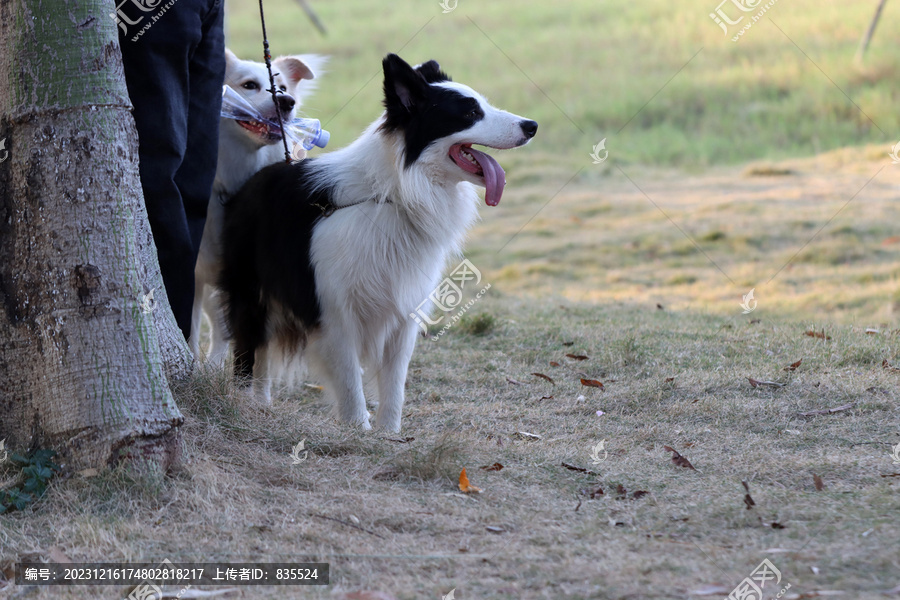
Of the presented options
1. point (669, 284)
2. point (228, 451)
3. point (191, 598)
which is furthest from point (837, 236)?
point (191, 598)

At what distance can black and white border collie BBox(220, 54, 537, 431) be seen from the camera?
3854 mm

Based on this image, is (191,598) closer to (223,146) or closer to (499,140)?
(499,140)

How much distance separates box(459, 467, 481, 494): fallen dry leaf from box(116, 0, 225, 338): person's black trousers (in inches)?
58.8

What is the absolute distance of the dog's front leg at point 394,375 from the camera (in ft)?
13.6

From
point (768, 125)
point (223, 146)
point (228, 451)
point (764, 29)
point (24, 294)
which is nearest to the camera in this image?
point (24, 294)

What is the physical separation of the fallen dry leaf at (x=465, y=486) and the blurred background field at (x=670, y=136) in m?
4.26

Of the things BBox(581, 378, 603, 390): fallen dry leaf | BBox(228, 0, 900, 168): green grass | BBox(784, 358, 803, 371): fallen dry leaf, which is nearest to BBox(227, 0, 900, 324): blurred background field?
BBox(228, 0, 900, 168): green grass

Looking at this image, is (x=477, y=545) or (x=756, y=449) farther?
(x=756, y=449)

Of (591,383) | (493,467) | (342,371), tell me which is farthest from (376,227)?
(591,383)

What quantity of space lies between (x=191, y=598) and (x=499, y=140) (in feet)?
7.33

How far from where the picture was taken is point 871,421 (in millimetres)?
3736

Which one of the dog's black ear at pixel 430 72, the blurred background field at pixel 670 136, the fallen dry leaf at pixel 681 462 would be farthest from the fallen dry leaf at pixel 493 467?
the blurred background field at pixel 670 136

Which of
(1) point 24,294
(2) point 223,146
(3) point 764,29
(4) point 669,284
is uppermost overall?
(3) point 764,29

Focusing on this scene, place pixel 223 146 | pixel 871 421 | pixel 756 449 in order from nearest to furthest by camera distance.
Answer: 1. pixel 756 449
2. pixel 871 421
3. pixel 223 146
